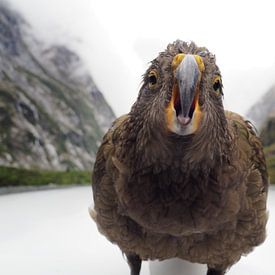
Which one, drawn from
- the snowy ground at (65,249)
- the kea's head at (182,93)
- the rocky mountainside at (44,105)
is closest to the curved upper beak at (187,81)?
the kea's head at (182,93)

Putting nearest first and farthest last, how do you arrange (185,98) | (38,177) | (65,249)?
(185,98)
(65,249)
(38,177)

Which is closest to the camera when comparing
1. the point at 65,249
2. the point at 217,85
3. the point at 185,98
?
the point at 185,98

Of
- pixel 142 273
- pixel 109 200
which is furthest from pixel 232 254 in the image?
pixel 142 273

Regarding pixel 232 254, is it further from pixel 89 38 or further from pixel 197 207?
pixel 89 38

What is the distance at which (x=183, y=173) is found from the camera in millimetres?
1407

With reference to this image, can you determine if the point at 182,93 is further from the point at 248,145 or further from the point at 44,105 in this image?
the point at 44,105

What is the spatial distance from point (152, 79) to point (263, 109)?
3.20 metres

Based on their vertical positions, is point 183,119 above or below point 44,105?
above

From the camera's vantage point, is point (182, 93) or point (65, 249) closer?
point (182, 93)

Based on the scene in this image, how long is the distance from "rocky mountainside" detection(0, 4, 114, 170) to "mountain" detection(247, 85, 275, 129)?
134 cm

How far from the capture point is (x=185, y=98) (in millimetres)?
1134

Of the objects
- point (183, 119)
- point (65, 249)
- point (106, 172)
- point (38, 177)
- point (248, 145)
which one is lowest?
point (38, 177)

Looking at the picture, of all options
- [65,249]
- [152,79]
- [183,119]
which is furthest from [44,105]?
[183,119]

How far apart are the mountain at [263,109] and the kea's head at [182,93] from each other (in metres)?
2.96
